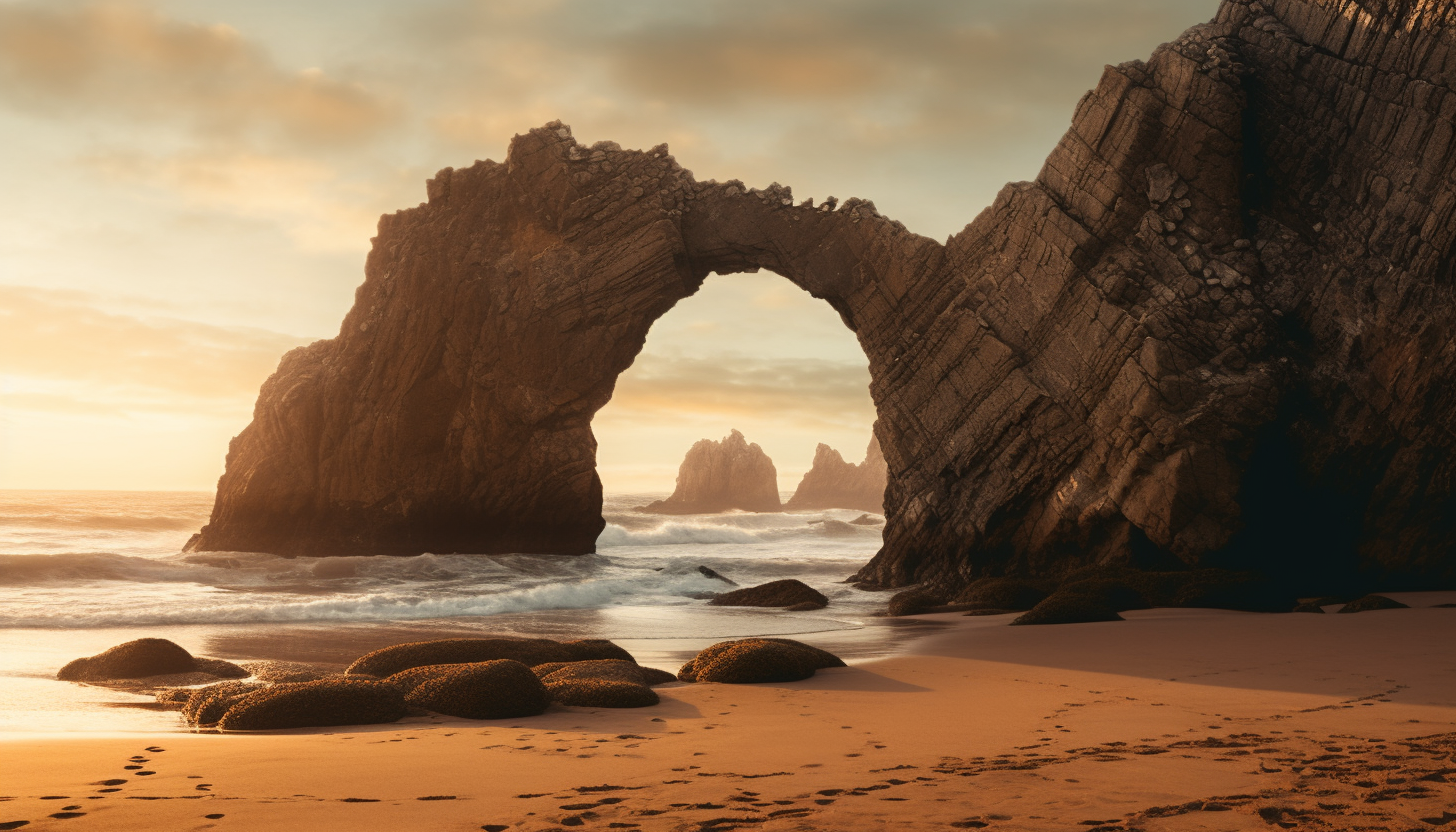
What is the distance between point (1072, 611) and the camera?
53.4 feet

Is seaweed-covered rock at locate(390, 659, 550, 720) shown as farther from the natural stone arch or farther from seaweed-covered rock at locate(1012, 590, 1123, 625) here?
the natural stone arch

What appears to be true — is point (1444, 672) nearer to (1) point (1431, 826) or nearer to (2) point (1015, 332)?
(1) point (1431, 826)

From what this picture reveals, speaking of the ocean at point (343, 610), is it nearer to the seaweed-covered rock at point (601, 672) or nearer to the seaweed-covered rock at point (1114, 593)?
the seaweed-covered rock at point (601, 672)

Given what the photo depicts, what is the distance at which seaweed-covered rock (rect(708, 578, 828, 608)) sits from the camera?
23.2 meters

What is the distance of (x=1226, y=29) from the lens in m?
25.0

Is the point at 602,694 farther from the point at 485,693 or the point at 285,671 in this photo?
the point at 285,671

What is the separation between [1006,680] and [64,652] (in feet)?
42.5

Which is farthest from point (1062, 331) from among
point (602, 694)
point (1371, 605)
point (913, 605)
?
point (602, 694)

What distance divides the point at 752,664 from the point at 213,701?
5362mm

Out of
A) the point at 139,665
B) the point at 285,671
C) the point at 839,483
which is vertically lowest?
the point at 285,671

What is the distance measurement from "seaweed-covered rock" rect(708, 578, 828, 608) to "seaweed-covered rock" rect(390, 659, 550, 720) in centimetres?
1482

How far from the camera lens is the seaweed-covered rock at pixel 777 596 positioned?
23.2 meters

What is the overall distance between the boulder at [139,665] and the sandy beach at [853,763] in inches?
153

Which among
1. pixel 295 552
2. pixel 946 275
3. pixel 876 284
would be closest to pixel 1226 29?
pixel 946 275
